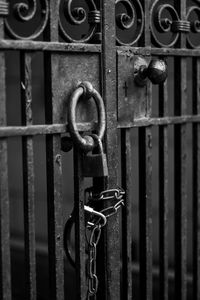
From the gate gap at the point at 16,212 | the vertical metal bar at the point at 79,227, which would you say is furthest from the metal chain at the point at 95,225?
the gate gap at the point at 16,212

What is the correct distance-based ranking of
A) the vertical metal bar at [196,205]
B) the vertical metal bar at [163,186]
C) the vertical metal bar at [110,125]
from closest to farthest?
1. the vertical metal bar at [110,125]
2. the vertical metal bar at [163,186]
3. the vertical metal bar at [196,205]

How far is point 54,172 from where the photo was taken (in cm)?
161

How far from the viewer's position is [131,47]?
1.79 m

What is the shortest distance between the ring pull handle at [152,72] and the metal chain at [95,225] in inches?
13.3

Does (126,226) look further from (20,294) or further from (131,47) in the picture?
(20,294)

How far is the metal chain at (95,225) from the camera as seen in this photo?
5.38 ft

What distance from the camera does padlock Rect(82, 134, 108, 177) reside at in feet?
5.26

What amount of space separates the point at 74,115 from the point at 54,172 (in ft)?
0.54

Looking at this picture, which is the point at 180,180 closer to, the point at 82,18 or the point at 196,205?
the point at 196,205

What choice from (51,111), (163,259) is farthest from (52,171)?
(163,259)

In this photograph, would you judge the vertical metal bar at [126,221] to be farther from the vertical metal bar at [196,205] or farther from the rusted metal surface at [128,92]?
the vertical metal bar at [196,205]

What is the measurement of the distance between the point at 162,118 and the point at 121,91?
0.77 ft

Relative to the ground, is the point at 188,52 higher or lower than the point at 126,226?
higher

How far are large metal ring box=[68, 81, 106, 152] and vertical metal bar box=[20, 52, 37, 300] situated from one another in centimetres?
12
